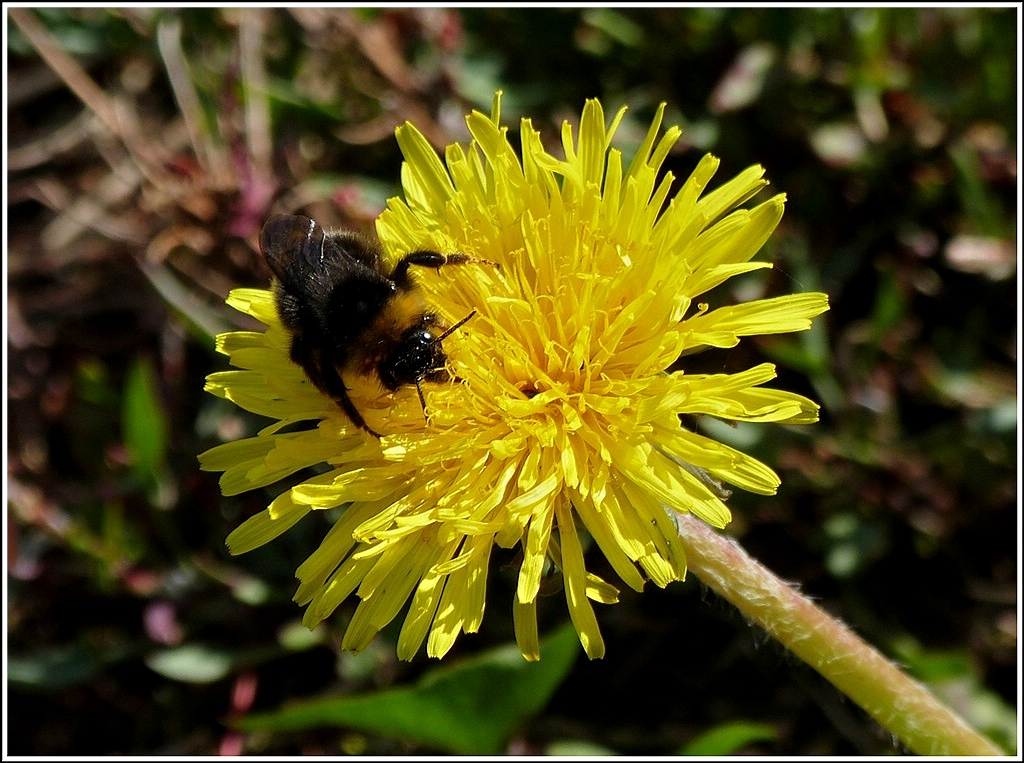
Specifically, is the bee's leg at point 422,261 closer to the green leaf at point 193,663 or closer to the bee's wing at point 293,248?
the bee's wing at point 293,248

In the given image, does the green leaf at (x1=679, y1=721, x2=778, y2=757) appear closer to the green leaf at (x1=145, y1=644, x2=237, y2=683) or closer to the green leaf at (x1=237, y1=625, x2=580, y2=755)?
the green leaf at (x1=237, y1=625, x2=580, y2=755)

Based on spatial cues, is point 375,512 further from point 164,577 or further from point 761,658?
point 761,658

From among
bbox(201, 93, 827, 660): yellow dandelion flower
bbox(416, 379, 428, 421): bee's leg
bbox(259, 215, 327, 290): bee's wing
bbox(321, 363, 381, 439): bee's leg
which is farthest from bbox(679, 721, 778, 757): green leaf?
bbox(259, 215, 327, 290): bee's wing

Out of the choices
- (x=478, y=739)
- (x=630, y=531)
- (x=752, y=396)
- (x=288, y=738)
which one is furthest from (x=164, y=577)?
(x=752, y=396)

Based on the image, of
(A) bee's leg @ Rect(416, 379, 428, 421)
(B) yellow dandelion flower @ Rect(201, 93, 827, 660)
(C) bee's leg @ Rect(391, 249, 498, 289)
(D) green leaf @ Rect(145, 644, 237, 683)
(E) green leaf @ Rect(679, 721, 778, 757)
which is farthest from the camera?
(D) green leaf @ Rect(145, 644, 237, 683)

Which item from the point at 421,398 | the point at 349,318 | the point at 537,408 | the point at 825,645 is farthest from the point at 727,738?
the point at 349,318

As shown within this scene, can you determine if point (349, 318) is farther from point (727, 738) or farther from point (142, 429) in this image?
point (727, 738)
